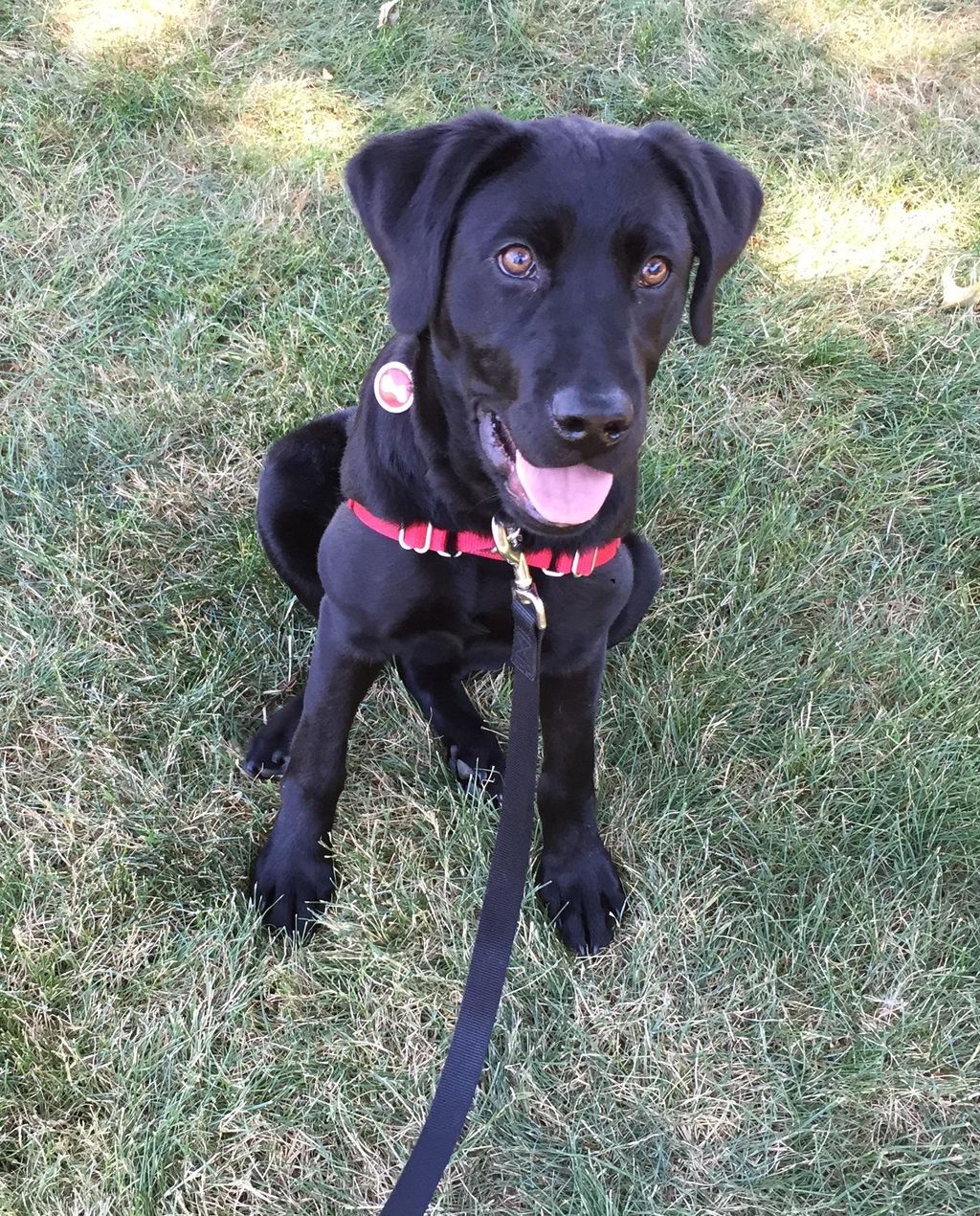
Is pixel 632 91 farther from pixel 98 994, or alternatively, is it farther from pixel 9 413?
pixel 98 994

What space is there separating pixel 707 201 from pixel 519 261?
16.4 inches

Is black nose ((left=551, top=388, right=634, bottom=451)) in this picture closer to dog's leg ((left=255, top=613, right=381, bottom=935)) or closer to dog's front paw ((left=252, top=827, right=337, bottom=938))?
dog's leg ((left=255, top=613, right=381, bottom=935))

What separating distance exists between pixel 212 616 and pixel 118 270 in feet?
4.19

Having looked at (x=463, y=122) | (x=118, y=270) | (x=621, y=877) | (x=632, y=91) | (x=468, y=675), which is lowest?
(x=621, y=877)

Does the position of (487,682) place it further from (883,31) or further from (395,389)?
(883,31)

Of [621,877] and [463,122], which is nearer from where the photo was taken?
[463,122]

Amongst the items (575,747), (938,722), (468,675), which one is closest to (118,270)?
(468,675)

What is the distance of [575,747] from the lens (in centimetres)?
→ 227

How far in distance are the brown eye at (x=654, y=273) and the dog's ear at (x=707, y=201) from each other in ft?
0.49

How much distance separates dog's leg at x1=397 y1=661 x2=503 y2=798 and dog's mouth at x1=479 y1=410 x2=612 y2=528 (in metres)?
0.80

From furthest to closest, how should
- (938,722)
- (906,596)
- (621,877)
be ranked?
(906,596), (938,722), (621,877)

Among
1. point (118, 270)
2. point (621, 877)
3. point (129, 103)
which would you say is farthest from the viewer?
point (129, 103)

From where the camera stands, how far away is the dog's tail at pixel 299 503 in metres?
2.59

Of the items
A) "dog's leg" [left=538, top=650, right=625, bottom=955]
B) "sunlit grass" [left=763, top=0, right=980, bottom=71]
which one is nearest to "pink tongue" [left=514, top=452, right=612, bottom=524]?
"dog's leg" [left=538, top=650, right=625, bottom=955]
